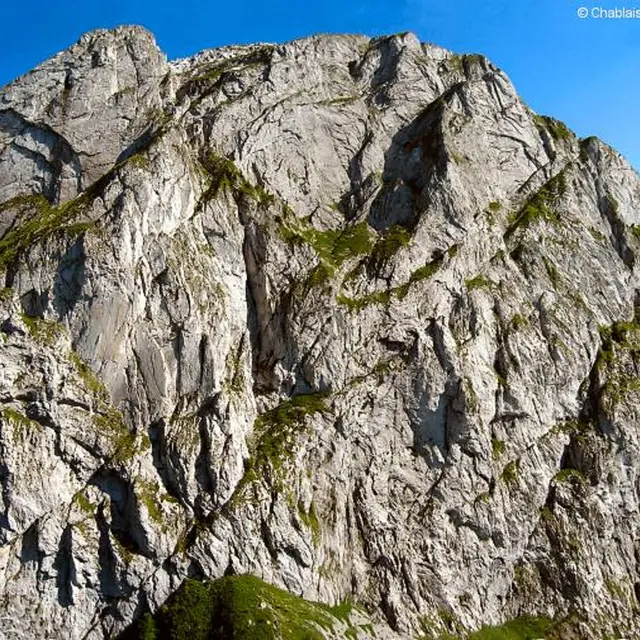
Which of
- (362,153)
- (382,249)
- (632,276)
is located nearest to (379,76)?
(362,153)

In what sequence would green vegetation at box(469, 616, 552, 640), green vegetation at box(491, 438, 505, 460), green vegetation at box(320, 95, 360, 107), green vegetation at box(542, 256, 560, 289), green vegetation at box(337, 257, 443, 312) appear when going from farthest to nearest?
green vegetation at box(320, 95, 360, 107), green vegetation at box(542, 256, 560, 289), green vegetation at box(337, 257, 443, 312), green vegetation at box(491, 438, 505, 460), green vegetation at box(469, 616, 552, 640)

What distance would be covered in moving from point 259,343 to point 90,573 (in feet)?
70.0

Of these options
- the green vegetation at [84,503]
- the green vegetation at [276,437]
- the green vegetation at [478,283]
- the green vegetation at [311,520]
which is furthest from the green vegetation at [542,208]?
the green vegetation at [84,503]

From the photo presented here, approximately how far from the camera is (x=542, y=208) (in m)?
66.5

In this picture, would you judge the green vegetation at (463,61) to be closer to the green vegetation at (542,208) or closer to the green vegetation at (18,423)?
the green vegetation at (542,208)

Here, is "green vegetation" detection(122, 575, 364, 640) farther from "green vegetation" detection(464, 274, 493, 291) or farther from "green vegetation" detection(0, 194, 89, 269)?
"green vegetation" detection(464, 274, 493, 291)

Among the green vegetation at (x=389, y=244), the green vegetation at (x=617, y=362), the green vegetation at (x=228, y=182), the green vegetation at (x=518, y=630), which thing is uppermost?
the green vegetation at (x=228, y=182)

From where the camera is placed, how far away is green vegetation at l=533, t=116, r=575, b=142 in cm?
7525

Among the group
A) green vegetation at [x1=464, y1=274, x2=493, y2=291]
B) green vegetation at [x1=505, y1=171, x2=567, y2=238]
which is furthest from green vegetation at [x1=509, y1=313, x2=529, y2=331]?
green vegetation at [x1=505, y1=171, x2=567, y2=238]

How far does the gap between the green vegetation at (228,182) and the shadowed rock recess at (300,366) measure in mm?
321

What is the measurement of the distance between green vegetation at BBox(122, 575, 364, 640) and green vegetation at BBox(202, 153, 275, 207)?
3172 centimetres

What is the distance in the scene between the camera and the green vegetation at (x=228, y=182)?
191ft

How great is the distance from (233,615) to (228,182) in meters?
36.3

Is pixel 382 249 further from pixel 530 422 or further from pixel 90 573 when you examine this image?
pixel 90 573
